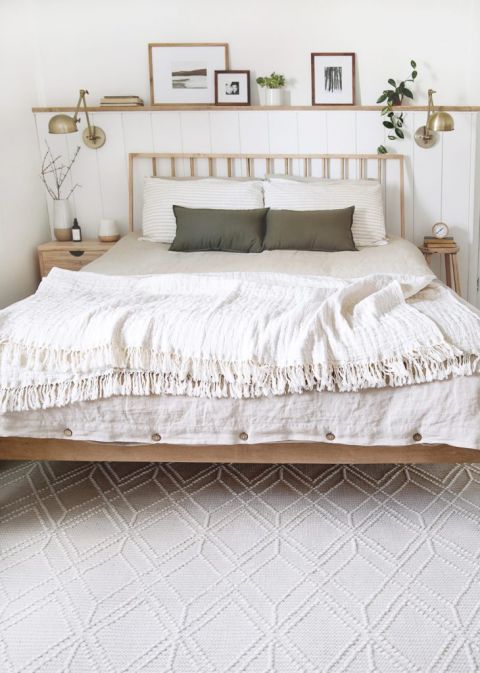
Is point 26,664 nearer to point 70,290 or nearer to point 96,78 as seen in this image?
point 70,290

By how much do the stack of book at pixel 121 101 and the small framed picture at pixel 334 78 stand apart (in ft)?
3.46

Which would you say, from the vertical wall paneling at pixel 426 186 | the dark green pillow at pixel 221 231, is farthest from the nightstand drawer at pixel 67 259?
the vertical wall paneling at pixel 426 186

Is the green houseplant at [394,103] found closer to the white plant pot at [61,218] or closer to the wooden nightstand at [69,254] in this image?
the wooden nightstand at [69,254]

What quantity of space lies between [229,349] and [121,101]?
8.31ft

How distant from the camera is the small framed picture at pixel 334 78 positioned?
407 centimetres

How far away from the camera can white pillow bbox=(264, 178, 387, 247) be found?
377 centimetres

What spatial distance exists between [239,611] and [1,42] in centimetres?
332

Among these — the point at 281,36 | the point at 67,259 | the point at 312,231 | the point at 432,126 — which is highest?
the point at 281,36

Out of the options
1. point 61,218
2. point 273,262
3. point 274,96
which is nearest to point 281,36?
point 274,96

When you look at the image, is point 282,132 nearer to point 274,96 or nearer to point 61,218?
point 274,96

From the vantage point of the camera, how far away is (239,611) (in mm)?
1903

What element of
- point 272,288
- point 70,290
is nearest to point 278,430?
point 272,288

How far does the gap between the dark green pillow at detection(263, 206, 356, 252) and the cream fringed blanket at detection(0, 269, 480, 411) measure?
1313 mm

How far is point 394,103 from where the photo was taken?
4055 mm
